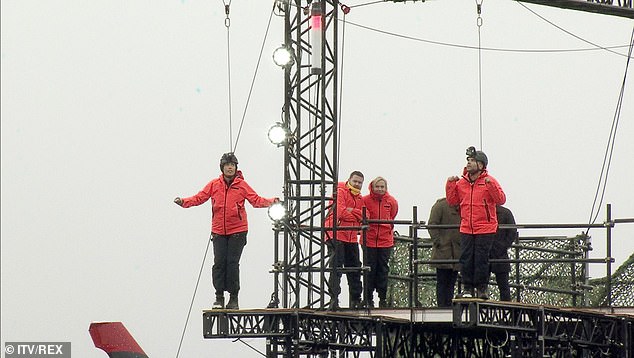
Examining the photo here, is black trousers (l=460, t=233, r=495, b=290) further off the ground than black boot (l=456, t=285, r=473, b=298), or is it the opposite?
black trousers (l=460, t=233, r=495, b=290)

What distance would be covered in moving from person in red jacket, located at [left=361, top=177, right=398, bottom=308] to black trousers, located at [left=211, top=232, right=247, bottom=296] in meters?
1.59

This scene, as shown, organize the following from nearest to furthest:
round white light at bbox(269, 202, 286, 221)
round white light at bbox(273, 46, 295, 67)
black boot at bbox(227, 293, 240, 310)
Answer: black boot at bbox(227, 293, 240, 310) → round white light at bbox(269, 202, 286, 221) → round white light at bbox(273, 46, 295, 67)

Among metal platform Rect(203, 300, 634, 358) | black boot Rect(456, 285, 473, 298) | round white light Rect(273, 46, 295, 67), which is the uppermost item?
round white light Rect(273, 46, 295, 67)

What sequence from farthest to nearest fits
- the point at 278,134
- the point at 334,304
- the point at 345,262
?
the point at 278,134 < the point at 345,262 < the point at 334,304

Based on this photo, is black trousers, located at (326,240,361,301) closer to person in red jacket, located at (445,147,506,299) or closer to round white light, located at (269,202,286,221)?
round white light, located at (269,202,286,221)

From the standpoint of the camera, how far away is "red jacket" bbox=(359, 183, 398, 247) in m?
19.9

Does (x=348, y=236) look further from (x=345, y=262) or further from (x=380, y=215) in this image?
(x=380, y=215)

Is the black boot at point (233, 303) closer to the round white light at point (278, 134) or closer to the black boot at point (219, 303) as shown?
the black boot at point (219, 303)

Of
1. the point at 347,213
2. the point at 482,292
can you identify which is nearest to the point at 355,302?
the point at 347,213

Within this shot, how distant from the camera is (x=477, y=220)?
59.5 ft

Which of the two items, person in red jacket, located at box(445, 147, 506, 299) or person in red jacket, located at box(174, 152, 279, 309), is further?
person in red jacket, located at box(174, 152, 279, 309)

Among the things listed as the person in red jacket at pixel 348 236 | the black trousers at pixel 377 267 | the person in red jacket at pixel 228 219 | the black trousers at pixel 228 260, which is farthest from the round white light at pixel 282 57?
the black trousers at pixel 377 267

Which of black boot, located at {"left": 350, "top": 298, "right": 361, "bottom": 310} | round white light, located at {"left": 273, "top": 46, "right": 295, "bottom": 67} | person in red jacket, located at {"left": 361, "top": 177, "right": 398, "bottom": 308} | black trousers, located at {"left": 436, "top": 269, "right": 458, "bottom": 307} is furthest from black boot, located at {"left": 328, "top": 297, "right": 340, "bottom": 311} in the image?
round white light, located at {"left": 273, "top": 46, "right": 295, "bottom": 67}

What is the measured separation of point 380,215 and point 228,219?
1917 mm
